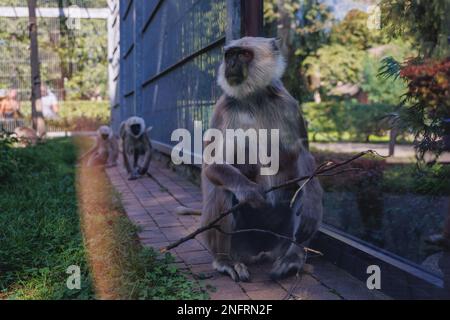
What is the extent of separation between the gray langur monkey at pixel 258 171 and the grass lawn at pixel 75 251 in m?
Answer: 0.45

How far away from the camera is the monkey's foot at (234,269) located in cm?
314

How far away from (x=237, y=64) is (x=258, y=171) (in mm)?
637

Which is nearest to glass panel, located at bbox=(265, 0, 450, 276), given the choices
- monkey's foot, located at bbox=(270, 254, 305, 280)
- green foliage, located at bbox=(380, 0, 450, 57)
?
green foliage, located at bbox=(380, 0, 450, 57)

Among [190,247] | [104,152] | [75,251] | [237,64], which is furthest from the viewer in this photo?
[104,152]

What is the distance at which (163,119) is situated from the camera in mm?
Result: 10141

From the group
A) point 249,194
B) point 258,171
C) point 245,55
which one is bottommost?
point 249,194

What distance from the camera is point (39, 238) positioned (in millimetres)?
4121

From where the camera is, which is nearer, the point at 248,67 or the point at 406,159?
the point at 248,67

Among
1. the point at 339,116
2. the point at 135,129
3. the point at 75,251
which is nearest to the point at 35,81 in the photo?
the point at 135,129

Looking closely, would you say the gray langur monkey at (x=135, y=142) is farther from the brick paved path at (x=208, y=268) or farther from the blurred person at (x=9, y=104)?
the blurred person at (x=9, y=104)

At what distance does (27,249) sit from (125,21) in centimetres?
1188

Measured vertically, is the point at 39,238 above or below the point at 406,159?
below

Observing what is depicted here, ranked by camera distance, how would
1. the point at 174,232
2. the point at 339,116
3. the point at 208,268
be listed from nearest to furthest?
the point at 208,268, the point at 174,232, the point at 339,116

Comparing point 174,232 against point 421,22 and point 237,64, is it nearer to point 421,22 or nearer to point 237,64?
point 237,64
